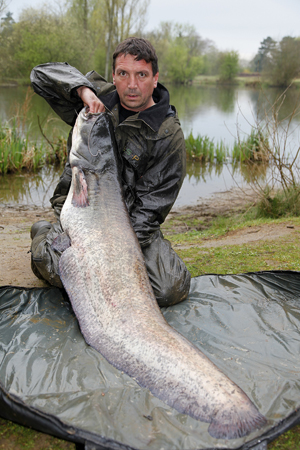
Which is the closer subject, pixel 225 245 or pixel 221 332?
pixel 221 332

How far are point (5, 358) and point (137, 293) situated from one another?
928 mm

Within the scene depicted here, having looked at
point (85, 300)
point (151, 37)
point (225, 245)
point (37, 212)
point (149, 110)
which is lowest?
point (37, 212)

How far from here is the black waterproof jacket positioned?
129 inches

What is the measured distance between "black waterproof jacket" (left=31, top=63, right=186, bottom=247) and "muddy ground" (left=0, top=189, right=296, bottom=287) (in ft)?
3.59

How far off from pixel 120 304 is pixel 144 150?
1.49 meters

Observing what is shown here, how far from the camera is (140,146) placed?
10.9ft

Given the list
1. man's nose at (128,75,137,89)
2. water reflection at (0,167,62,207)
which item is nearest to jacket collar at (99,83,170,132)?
man's nose at (128,75,137,89)

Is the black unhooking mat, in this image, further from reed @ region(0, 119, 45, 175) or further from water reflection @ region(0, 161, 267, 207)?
reed @ region(0, 119, 45, 175)

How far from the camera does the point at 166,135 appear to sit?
332 centimetres

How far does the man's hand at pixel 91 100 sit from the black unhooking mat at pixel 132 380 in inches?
64.7

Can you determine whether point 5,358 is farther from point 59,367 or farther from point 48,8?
point 48,8

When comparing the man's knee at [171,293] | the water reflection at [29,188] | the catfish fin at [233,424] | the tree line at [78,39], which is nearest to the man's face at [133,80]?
the man's knee at [171,293]

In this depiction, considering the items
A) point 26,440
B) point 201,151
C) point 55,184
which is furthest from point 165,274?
point 201,151

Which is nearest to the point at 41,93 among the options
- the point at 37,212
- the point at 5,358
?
the point at 5,358
